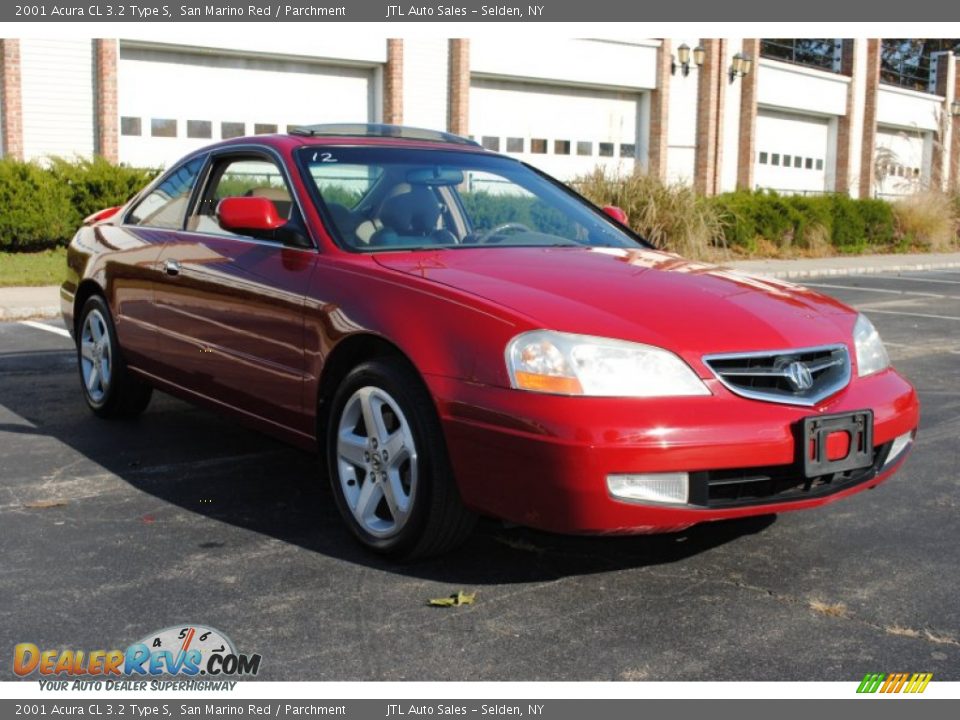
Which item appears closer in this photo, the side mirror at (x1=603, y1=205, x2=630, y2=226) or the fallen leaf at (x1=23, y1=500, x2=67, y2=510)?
the fallen leaf at (x1=23, y1=500, x2=67, y2=510)

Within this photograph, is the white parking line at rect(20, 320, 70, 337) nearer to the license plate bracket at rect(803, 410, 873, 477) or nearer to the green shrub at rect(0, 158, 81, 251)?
the green shrub at rect(0, 158, 81, 251)

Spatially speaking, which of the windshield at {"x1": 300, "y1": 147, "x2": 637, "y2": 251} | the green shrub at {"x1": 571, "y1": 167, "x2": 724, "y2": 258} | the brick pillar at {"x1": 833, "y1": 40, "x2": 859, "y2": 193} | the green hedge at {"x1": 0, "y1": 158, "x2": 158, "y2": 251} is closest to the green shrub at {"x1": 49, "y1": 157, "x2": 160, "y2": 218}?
the green hedge at {"x1": 0, "y1": 158, "x2": 158, "y2": 251}

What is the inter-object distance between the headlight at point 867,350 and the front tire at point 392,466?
5.02 ft

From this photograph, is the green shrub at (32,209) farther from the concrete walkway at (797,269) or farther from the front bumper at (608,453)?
the front bumper at (608,453)

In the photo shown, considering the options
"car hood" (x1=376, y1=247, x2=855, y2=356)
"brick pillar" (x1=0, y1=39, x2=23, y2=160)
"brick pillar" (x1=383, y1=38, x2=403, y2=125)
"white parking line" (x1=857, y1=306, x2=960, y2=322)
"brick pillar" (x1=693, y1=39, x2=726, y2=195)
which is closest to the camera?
"car hood" (x1=376, y1=247, x2=855, y2=356)

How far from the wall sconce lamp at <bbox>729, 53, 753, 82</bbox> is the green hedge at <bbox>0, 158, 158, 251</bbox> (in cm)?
1898

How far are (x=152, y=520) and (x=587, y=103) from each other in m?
26.0

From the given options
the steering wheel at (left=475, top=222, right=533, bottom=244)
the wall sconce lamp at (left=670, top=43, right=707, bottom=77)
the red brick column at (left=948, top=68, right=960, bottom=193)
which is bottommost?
the steering wheel at (left=475, top=222, right=533, bottom=244)

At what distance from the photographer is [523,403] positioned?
3.62 metres

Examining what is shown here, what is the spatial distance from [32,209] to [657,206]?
966 centimetres

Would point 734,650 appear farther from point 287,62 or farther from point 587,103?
point 587,103

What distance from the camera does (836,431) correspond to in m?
3.83

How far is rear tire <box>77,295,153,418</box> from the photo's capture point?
625cm

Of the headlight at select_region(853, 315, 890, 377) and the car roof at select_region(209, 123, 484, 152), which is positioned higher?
the car roof at select_region(209, 123, 484, 152)
